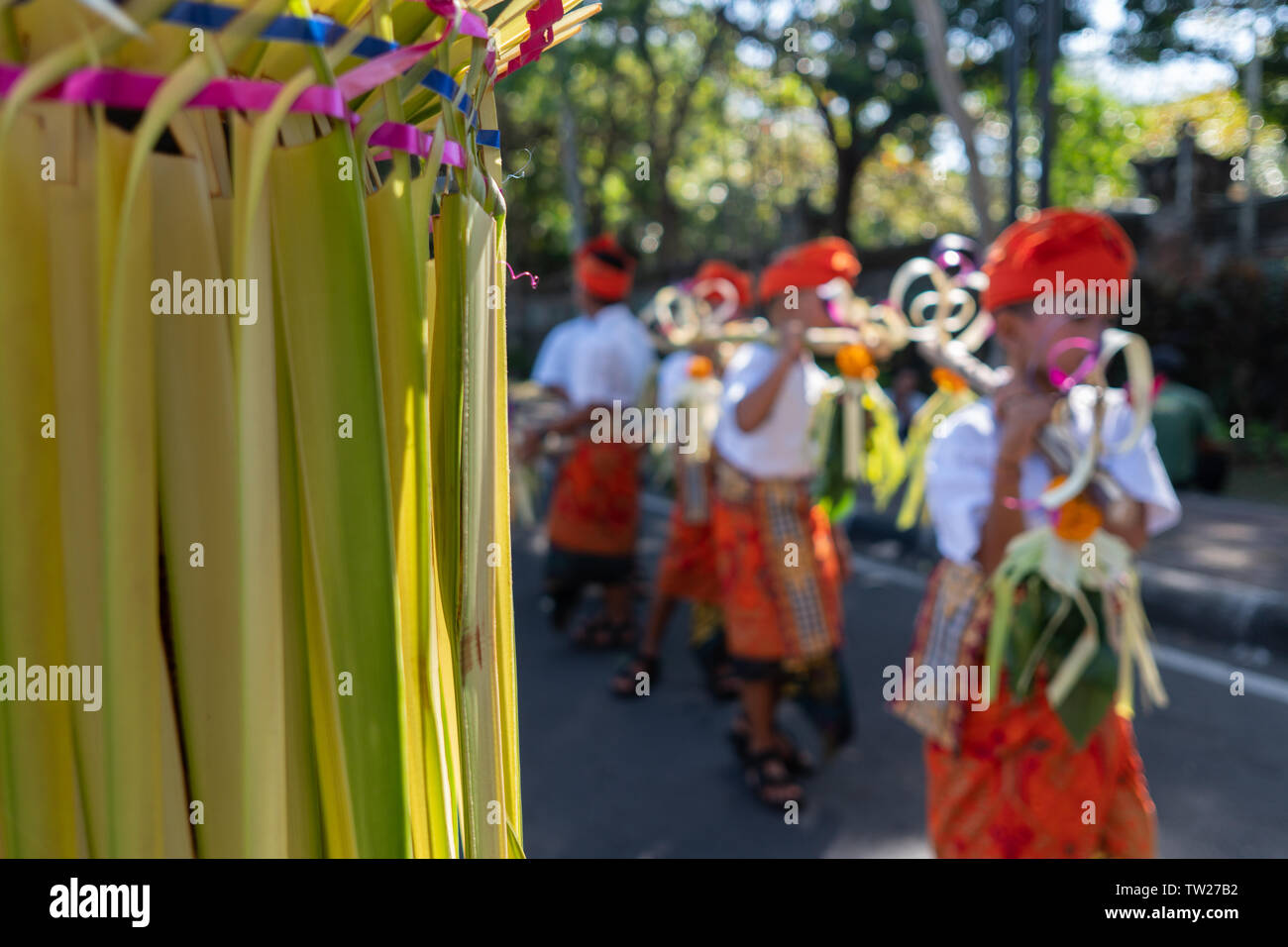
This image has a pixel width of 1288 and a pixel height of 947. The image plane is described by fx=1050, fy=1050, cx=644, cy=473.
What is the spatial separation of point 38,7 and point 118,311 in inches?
5.7

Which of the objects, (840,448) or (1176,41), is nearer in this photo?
(840,448)

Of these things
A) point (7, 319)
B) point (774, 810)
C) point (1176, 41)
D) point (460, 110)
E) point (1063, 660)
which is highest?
point (1176, 41)

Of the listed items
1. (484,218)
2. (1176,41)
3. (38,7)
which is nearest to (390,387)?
(484,218)

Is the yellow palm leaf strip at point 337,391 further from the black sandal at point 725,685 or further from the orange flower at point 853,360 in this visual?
the black sandal at point 725,685

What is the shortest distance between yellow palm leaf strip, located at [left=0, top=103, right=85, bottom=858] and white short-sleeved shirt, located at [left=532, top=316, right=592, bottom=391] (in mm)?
4471

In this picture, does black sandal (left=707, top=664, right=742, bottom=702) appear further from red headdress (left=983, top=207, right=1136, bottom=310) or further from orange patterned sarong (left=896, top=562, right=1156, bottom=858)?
red headdress (left=983, top=207, right=1136, bottom=310)

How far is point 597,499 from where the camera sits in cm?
502

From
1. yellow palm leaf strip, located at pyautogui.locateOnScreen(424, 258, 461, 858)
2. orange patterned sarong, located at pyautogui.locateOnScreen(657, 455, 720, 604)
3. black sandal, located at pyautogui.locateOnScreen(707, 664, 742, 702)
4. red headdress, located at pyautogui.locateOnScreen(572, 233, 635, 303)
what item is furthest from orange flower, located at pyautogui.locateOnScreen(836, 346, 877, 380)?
yellow palm leaf strip, located at pyautogui.locateOnScreen(424, 258, 461, 858)

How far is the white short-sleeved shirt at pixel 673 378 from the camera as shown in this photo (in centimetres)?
467

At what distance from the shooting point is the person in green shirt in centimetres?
805

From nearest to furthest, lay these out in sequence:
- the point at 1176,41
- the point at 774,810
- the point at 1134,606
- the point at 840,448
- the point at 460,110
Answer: the point at 460,110
the point at 1134,606
the point at 774,810
the point at 840,448
the point at 1176,41

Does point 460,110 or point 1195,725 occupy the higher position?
point 460,110

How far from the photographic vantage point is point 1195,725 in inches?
160
